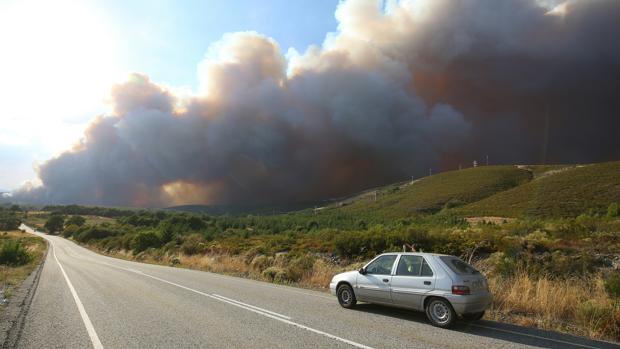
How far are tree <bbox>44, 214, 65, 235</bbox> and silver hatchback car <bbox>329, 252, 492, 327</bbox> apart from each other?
516ft

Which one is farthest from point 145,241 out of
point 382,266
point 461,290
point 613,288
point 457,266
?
point 613,288

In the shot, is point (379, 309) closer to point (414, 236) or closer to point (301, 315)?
point (301, 315)

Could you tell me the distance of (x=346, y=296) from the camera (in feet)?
34.4

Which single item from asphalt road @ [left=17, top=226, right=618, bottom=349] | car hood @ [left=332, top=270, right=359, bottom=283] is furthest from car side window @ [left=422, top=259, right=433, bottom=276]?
car hood @ [left=332, top=270, right=359, bottom=283]

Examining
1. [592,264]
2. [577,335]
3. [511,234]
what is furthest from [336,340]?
[511,234]

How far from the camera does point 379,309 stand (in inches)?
403

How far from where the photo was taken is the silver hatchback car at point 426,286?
26.9 feet

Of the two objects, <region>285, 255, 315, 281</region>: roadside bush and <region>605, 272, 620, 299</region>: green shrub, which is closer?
<region>605, 272, 620, 299</region>: green shrub

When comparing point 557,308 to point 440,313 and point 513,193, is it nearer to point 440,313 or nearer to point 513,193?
point 440,313

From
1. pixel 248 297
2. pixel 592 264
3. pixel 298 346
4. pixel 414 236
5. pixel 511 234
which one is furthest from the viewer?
pixel 511 234

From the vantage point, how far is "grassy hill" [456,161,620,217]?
56312mm

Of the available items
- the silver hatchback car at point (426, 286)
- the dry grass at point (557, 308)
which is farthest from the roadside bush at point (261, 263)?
the dry grass at point (557, 308)

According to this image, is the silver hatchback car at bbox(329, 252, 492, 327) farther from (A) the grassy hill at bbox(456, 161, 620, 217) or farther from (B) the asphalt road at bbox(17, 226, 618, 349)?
(A) the grassy hill at bbox(456, 161, 620, 217)

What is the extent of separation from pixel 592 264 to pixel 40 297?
24490 mm
